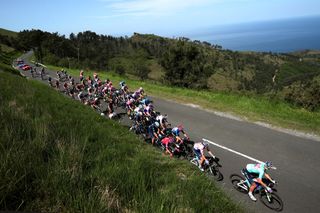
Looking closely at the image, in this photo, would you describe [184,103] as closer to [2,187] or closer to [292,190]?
[292,190]

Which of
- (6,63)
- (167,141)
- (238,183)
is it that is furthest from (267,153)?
(6,63)

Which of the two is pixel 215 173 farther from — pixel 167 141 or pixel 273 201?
pixel 167 141

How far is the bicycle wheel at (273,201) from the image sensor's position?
8375 mm

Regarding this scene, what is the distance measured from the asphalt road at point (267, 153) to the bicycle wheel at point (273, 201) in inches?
6.6

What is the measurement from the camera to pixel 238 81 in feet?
577

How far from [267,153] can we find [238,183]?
3296 mm

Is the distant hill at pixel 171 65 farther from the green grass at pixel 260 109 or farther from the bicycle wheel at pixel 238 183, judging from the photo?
the bicycle wheel at pixel 238 183

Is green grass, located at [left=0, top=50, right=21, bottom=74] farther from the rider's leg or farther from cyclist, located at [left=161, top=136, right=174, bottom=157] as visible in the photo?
the rider's leg

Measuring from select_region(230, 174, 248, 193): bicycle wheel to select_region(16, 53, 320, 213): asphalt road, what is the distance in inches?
7.7

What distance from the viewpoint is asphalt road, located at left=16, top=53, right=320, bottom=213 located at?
8789 millimetres

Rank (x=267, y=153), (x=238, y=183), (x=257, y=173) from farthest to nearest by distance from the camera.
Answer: (x=267, y=153) < (x=238, y=183) < (x=257, y=173)

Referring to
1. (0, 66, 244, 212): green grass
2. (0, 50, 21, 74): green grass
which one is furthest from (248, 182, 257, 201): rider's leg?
(0, 50, 21, 74): green grass

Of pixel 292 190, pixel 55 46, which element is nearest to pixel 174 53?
pixel 292 190

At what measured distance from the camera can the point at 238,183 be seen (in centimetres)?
957
